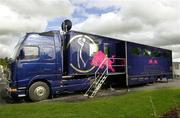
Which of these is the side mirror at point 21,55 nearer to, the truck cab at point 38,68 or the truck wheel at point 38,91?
the truck cab at point 38,68

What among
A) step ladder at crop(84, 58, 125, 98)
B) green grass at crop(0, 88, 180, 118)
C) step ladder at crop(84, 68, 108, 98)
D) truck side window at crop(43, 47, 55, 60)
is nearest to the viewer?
green grass at crop(0, 88, 180, 118)

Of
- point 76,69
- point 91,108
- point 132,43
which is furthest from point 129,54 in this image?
point 91,108

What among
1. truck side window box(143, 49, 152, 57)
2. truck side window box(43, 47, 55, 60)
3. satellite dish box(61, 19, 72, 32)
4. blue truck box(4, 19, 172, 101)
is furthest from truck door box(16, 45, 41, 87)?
truck side window box(143, 49, 152, 57)

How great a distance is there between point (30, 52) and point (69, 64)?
9.78ft

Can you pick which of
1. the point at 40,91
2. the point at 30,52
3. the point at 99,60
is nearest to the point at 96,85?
the point at 99,60

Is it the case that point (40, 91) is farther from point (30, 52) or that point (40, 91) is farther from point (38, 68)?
point (30, 52)

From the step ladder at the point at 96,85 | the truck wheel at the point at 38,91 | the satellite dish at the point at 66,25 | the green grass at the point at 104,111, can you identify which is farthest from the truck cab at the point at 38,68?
the green grass at the point at 104,111

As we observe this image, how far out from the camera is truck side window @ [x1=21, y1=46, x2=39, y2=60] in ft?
61.0

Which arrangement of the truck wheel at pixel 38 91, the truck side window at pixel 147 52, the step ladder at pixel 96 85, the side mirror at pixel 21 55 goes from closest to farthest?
the side mirror at pixel 21 55 < the truck wheel at pixel 38 91 < the step ladder at pixel 96 85 < the truck side window at pixel 147 52

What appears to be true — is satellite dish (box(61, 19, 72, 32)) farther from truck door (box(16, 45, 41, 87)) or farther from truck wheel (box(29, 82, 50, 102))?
truck wheel (box(29, 82, 50, 102))

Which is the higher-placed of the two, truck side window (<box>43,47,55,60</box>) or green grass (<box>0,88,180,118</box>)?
truck side window (<box>43,47,55,60</box>)

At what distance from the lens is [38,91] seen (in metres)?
19.1

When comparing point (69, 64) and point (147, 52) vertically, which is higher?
point (147, 52)

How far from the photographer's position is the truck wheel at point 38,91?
1877 cm
